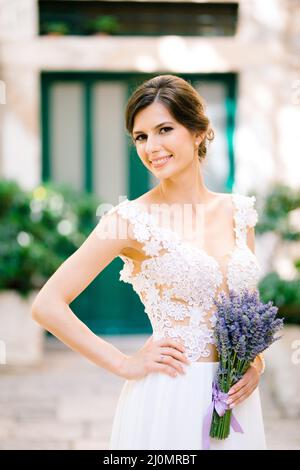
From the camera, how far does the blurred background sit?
7.05 meters

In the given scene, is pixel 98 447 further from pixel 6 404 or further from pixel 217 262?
pixel 217 262

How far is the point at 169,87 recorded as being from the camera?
241 centimetres

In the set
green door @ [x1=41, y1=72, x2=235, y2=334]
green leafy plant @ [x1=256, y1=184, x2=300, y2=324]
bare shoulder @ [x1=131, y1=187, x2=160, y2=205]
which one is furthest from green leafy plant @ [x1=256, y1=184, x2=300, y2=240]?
bare shoulder @ [x1=131, y1=187, x2=160, y2=205]

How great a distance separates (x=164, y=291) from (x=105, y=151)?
5.88 m

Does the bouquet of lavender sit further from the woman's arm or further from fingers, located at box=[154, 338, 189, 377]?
the woman's arm

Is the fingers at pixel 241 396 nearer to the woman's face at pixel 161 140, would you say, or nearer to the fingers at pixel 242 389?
the fingers at pixel 242 389

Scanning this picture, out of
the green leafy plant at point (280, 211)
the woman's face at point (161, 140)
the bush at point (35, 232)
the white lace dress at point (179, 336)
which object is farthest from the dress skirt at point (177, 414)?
the bush at point (35, 232)

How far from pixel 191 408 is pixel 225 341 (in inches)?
10.5

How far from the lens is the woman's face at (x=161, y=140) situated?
2.37 metres

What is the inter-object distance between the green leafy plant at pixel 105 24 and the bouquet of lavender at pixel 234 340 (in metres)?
5.92

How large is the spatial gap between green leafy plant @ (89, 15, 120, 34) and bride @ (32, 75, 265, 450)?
557cm

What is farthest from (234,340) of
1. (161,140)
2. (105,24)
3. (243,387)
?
(105,24)
